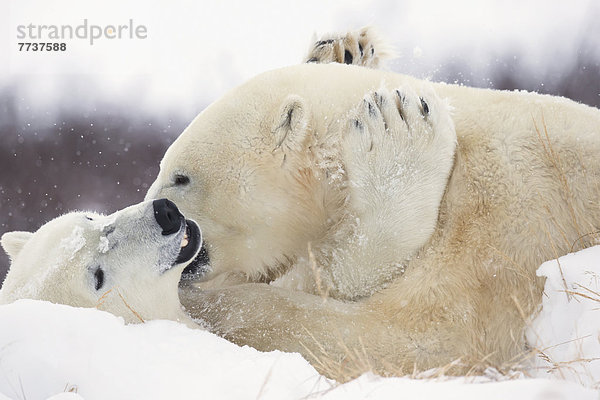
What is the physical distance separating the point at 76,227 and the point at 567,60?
385 inches

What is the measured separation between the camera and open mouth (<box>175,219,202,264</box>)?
2506 mm

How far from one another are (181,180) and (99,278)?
0.58 meters

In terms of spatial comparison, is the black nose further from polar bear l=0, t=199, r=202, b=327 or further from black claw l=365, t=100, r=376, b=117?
black claw l=365, t=100, r=376, b=117

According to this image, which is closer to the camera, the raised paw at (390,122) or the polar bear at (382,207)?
the polar bear at (382,207)

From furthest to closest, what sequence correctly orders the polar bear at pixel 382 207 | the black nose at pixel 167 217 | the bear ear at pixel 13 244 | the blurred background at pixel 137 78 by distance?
1. the blurred background at pixel 137 78
2. the bear ear at pixel 13 244
3. the black nose at pixel 167 217
4. the polar bear at pixel 382 207

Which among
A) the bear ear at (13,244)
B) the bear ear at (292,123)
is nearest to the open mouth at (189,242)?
the bear ear at (292,123)

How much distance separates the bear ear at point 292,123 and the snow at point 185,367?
0.97m

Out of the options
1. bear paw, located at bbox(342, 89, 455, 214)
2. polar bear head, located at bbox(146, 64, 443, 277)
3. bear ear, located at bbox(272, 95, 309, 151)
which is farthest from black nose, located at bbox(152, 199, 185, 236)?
bear paw, located at bbox(342, 89, 455, 214)

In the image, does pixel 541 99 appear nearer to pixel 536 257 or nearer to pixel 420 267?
pixel 536 257

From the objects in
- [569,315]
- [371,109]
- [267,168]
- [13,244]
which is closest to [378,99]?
[371,109]

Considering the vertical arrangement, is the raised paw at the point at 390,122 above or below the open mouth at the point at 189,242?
above

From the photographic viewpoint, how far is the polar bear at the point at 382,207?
2182 mm

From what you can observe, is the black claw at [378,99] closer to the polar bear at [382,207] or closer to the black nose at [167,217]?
the polar bear at [382,207]

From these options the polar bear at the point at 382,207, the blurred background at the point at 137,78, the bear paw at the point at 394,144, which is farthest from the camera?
the blurred background at the point at 137,78
